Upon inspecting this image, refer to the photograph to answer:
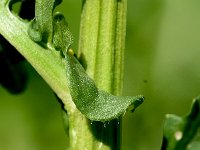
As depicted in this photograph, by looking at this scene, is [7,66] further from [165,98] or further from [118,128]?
[165,98]

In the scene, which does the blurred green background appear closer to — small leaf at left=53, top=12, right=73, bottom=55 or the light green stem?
the light green stem

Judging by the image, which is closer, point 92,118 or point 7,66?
point 92,118

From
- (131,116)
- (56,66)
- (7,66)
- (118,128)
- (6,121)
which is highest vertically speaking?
(56,66)

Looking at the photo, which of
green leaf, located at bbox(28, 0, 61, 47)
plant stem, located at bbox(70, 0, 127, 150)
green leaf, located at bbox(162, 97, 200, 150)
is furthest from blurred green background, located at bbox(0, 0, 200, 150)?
green leaf, located at bbox(28, 0, 61, 47)

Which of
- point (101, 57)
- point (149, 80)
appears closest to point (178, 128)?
point (101, 57)

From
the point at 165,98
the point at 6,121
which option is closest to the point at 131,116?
the point at 165,98

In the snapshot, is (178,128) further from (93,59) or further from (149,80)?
(149,80)
